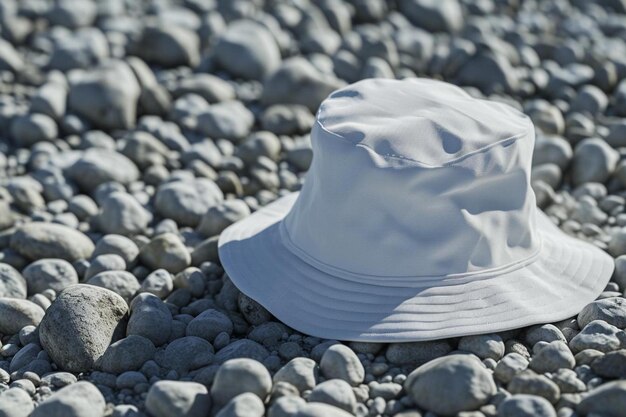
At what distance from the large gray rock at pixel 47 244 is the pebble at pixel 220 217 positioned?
0.39 m

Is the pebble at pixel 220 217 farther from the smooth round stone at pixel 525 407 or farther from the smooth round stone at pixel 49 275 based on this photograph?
the smooth round stone at pixel 525 407

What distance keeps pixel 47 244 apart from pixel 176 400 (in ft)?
3.47

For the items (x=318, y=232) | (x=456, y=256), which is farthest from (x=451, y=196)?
(x=318, y=232)

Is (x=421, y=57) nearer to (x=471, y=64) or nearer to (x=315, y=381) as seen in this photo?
(x=471, y=64)

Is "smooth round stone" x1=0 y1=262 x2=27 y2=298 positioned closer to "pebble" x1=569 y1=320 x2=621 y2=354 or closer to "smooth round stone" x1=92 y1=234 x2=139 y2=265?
"smooth round stone" x1=92 y1=234 x2=139 y2=265

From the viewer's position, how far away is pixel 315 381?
82.8 inches

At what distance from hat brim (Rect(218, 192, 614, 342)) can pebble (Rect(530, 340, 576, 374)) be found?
4.4 inches

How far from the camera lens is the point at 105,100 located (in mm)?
3789

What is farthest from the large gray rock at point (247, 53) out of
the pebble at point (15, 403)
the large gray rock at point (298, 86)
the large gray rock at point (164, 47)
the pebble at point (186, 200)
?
the pebble at point (15, 403)

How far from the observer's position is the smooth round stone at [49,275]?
2.69 m

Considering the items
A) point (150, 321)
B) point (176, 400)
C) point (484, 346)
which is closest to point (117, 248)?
point (150, 321)

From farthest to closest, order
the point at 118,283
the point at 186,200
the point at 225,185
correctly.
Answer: the point at 225,185 → the point at 186,200 → the point at 118,283

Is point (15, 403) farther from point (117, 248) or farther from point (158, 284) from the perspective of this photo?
point (117, 248)

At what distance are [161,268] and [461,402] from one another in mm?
1165
